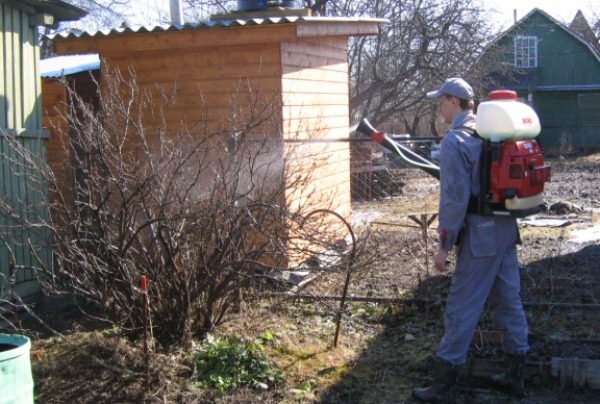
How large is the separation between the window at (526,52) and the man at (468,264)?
34400 millimetres

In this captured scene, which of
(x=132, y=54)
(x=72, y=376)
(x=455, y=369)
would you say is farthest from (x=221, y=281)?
(x=132, y=54)

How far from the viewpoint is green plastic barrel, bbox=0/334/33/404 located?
3879 mm

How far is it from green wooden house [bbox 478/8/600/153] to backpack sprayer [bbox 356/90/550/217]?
31172 millimetres

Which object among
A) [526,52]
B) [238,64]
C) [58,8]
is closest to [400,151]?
[238,64]

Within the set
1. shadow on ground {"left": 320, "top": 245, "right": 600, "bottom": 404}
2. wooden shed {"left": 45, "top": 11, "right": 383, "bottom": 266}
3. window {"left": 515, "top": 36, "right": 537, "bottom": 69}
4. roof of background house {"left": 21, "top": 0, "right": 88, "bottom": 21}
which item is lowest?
shadow on ground {"left": 320, "top": 245, "right": 600, "bottom": 404}

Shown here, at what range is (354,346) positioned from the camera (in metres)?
5.95

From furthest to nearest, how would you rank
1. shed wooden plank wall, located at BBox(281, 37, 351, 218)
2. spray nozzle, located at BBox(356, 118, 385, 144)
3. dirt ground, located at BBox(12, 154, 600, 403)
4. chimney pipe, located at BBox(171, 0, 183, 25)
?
chimney pipe, located at BBox(171, 0, 183, 25)
shed wooden plank wall, located at BBox(281, 37, 351, 218)
spray nozzle, located at BBox(356, 118, 385, 144)
dirt ground, located at BBox(12, 154, 600, 403)

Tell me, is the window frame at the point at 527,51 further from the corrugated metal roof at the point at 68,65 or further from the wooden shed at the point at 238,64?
the corrugated metal roof at the point at 68,65

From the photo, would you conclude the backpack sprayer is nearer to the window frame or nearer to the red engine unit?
the red engine unit

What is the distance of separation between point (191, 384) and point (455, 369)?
1796 mm

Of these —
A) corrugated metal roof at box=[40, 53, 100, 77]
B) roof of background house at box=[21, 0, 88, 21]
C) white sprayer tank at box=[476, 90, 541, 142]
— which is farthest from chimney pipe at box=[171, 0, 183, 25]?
white sprayer tank at box=[476, 90, 541, 142]

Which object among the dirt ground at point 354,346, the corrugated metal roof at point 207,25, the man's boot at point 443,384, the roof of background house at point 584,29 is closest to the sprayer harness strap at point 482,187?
the man's boot at point 443,384

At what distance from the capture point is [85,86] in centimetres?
994

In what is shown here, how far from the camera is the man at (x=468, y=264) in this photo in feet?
15.3
